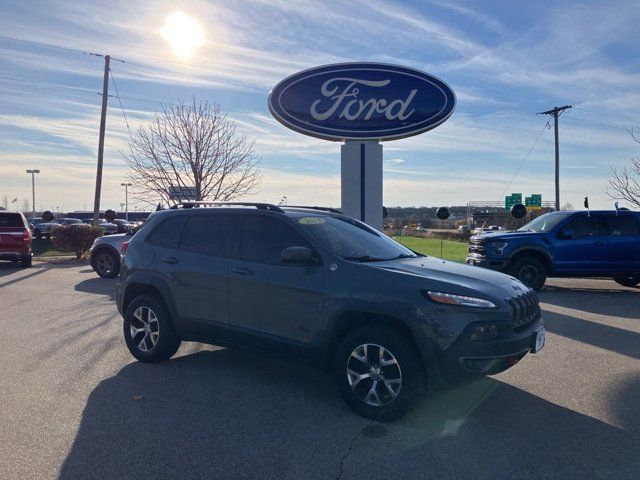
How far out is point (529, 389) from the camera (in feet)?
17.9

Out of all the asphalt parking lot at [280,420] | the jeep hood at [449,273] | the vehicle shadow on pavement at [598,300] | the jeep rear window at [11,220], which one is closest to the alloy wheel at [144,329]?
the asphalt parking lot at [280,420]

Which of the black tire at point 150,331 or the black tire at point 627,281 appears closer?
the black tire at point 150,331

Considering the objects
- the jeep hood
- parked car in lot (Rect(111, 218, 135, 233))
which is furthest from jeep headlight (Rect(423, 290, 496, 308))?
parked car in lot (Rect(111, 218, 135, 233))

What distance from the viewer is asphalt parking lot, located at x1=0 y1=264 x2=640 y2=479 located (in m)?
3.80

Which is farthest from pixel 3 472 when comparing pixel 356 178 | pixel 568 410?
pixel 356 178

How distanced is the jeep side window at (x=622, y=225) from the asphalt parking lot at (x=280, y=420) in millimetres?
5785

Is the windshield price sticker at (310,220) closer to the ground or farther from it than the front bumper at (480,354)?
farther from it

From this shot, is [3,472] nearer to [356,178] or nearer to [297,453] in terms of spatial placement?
[297,453]

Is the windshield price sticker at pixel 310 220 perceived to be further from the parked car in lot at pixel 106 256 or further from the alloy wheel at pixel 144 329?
the parked car in lot at pixel 106 256

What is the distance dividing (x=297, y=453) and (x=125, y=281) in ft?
11.2

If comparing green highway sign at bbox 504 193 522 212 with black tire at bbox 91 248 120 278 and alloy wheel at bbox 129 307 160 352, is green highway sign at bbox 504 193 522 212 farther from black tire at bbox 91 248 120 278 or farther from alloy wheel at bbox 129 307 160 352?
alloy wheel at bbox 129 307 160 352

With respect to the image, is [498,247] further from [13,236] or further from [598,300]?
[13,236]

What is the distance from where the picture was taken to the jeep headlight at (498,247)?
12273 mm

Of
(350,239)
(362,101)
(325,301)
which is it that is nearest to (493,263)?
(362,101)
